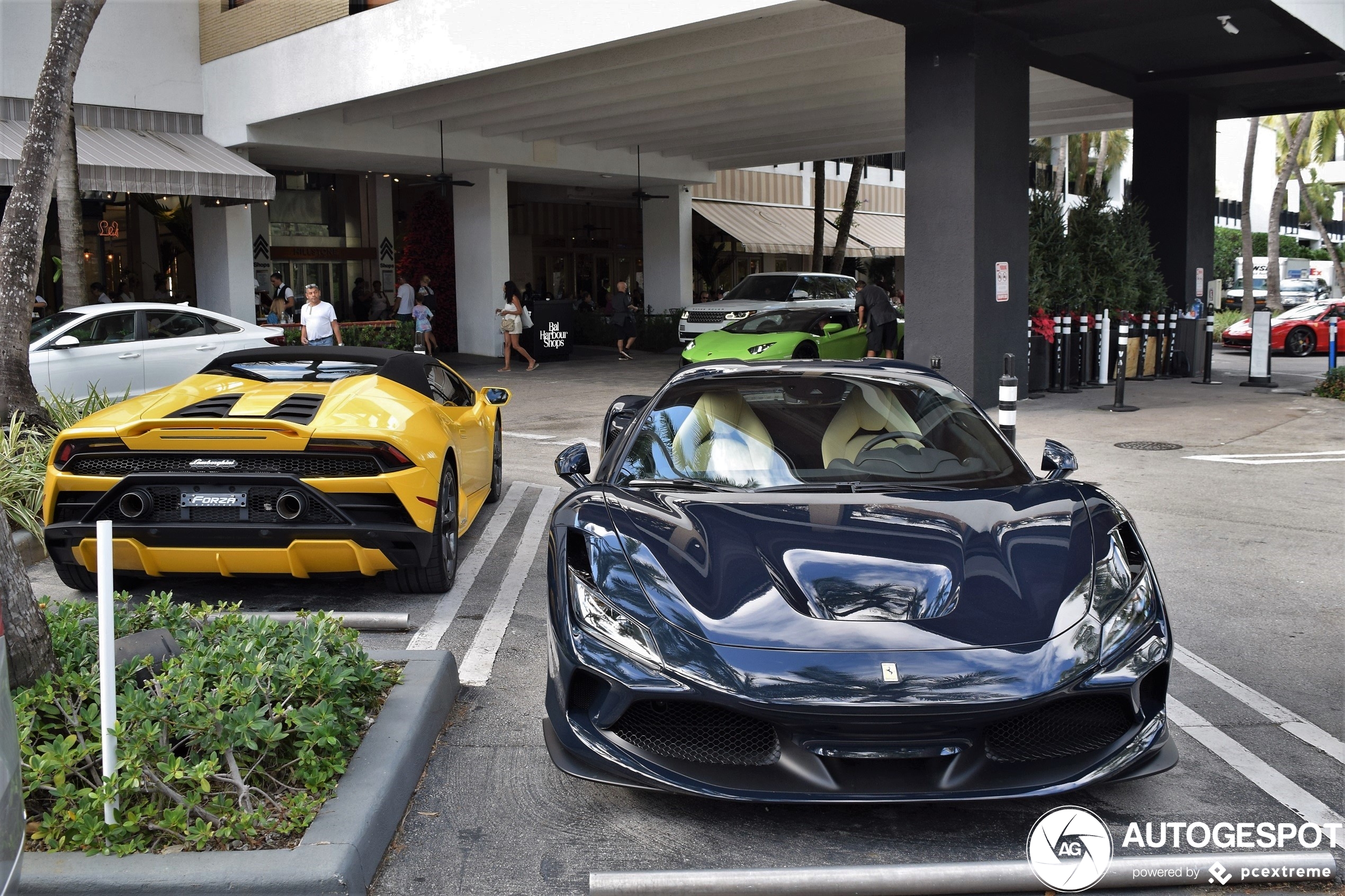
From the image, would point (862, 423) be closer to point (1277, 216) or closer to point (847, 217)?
point (847, 217)

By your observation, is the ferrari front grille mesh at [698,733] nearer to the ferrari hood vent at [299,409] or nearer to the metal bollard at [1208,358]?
the ferrari hood vent at [299,409]

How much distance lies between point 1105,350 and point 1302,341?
13.1 m

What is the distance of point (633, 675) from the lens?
3336 millimetres

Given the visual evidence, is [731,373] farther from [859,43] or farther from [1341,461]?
[859,43]

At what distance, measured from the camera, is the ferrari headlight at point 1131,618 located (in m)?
3.44

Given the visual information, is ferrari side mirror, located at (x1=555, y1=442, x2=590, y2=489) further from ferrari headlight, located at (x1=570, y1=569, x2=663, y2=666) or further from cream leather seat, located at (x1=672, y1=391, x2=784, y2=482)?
ferrari headlight, located at (x1=570, y1=569, x2=663, y2=666)

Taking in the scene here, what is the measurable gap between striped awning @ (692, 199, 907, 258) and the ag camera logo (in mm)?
32089

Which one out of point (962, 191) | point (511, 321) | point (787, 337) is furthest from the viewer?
point (511, 321)

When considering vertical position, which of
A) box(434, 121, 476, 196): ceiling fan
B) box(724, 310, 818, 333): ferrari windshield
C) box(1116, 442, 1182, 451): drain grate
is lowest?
box(1116, 442, 1182, 451): drain grate

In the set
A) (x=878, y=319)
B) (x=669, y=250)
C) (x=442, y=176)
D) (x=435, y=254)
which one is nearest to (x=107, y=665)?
(x=878, y=319)

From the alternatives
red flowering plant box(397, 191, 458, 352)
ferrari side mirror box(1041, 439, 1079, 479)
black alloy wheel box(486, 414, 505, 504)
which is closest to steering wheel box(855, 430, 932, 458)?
ferrari side mirror box(1041, 439, 1079, 479)

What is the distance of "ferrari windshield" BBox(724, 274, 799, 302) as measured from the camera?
85.7 ft

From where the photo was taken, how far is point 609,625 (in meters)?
3.52

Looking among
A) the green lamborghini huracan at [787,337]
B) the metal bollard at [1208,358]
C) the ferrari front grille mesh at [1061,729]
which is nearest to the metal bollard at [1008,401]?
the ferrari front grille mesh at [1061,729]
